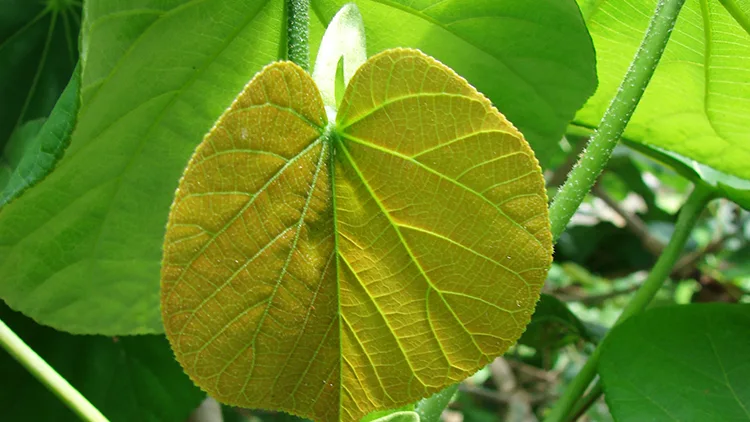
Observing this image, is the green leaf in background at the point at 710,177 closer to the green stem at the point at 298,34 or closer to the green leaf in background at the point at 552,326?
the green leaf in background at the point at 552,326

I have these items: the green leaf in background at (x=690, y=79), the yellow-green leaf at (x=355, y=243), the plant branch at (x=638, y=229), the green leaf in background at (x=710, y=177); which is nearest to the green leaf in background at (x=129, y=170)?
the yellow-green leaf at (x=355, y=243)

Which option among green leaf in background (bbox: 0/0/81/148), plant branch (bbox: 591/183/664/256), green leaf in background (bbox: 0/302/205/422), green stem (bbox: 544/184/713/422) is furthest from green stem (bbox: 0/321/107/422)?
plant branch (bbox: 591/183/664/256)

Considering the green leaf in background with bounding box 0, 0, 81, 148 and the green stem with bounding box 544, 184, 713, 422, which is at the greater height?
the green leaf in background with bounding box 0, 0, 81, 148

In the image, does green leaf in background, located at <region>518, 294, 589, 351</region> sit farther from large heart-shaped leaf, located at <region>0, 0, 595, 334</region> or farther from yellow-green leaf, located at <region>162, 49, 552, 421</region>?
yellow-green leaf, located at <region>162, 49, 552, 421</region>

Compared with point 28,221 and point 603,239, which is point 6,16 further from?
point 603,239

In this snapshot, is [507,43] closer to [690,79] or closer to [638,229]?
[690,79]

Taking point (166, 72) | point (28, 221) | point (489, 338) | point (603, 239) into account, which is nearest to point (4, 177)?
point (28, 221)
